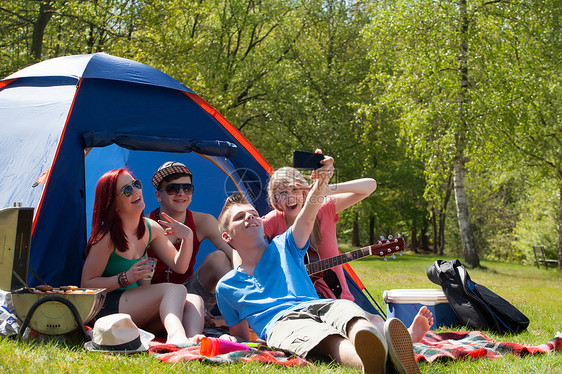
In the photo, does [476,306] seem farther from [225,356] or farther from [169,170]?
[169,170]

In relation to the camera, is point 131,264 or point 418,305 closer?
point 131,264

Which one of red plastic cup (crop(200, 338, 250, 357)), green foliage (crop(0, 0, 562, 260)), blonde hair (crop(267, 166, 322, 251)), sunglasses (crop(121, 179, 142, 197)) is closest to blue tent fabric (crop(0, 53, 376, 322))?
sunglasses (crop(121, 179, 142, 197))

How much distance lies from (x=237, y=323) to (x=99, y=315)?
2.78 ft

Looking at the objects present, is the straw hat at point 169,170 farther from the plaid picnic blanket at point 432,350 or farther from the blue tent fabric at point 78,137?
the plaid picnic blanket at point 432,350

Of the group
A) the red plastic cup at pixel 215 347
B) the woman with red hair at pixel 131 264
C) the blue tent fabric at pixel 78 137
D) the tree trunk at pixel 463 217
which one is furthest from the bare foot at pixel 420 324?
the tree trunk at pixel 463 217

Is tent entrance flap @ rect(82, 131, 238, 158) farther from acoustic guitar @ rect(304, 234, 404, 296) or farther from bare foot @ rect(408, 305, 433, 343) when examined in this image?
bare foot @ rect(408, 305, 433, 343)

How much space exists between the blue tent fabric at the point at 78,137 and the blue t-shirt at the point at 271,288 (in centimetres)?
126

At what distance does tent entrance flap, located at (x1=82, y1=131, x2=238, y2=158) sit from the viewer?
3953mm

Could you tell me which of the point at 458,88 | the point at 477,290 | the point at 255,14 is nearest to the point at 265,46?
the point at 255,14

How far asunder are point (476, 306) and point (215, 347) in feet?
7.40

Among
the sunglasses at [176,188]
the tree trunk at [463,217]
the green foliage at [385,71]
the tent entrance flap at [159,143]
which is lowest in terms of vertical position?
the tree trunk at [463,217]

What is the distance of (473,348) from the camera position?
311 cm

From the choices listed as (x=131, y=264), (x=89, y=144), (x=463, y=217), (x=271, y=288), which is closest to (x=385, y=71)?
(x=463, y=217)

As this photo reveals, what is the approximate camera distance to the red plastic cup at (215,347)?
269cm
